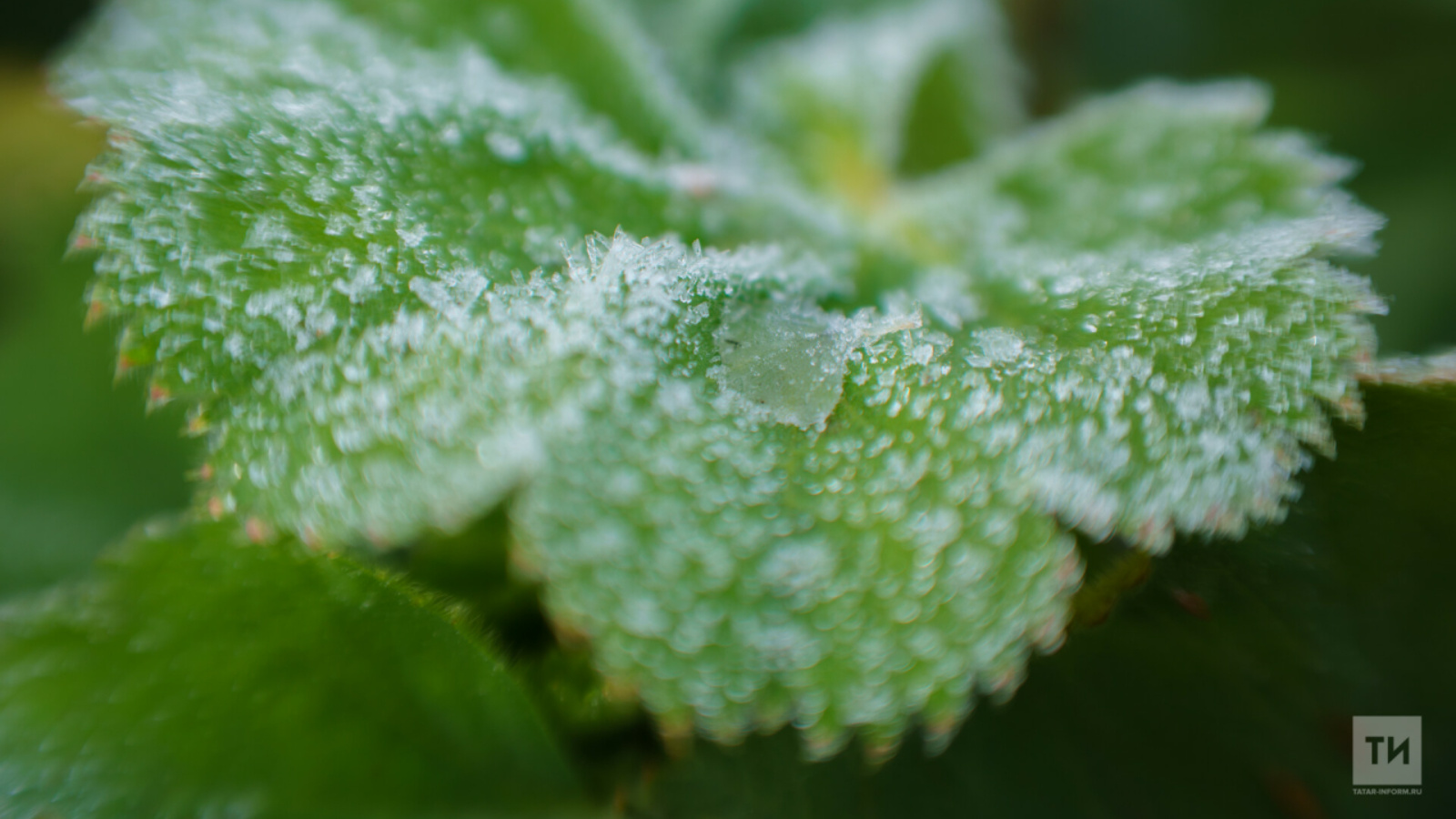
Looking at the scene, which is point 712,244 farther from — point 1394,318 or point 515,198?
point 1394,318

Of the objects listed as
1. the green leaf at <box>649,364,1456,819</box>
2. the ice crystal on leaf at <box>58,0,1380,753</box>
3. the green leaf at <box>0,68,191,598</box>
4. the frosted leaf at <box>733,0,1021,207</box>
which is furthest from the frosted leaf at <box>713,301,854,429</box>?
the green leaf at <box>0,68,191,598</box>

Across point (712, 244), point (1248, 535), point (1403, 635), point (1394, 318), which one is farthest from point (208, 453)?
point (1394, 318)

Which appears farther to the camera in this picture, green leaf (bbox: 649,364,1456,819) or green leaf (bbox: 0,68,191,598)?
green leaf (bbox: 0,68,191,598)

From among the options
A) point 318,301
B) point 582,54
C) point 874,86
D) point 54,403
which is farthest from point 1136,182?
point 54,403

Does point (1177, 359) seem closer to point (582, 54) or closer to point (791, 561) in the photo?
point (791, 561)

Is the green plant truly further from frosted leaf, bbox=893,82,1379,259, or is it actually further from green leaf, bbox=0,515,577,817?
frosted leaf, bbox=893,82,1379,259

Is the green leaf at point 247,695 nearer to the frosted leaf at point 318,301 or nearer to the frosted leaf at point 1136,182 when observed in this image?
the frosted leaf at point 318,301
